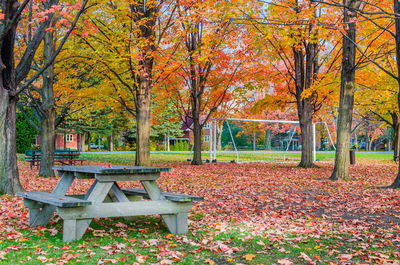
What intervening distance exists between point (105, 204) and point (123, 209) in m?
0.26

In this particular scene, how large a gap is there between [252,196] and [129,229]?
451cm

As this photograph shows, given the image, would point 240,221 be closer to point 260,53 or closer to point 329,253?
point 329,253

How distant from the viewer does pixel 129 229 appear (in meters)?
6.16

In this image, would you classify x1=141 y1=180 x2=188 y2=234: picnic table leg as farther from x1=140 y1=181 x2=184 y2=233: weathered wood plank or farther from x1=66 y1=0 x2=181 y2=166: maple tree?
x1=66 y1=0 x2=181 y2=166: maple tree

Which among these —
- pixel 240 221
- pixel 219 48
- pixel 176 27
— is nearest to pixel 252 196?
pixel 240 221

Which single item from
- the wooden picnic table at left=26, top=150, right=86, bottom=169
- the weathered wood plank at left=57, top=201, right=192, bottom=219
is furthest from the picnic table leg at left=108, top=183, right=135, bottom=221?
the wooden picnic table at left=26, top=150, right=86, bottom=169

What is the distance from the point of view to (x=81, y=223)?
5.27m

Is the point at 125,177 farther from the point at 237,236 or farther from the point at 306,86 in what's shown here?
the point at 306,86

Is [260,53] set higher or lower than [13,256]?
higher

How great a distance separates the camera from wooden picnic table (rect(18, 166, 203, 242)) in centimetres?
518

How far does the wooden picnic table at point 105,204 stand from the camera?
17.0 ft

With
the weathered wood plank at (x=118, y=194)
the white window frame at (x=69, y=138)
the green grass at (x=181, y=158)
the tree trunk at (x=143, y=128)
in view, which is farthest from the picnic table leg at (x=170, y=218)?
the white window frame at (x=69, y=138)

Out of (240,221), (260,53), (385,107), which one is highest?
(260,53)

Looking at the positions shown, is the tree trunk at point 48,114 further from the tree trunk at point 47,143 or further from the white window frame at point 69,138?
the white window frame at point 69,138
